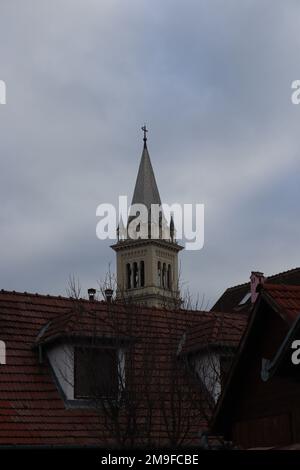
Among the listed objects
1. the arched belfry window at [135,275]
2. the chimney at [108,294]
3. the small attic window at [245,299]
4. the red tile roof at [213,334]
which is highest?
the arched belfry window at [135,275]

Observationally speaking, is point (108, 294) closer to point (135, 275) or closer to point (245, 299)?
point (245, 299)

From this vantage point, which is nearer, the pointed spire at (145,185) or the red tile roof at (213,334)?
the red tile roof at (213,334)

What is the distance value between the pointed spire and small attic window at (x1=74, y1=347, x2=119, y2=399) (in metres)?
118

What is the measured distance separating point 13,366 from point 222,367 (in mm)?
4966

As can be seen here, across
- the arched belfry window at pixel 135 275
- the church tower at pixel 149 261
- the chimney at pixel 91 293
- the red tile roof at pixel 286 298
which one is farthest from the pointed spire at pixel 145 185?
the red tile roof at pixel 286 298

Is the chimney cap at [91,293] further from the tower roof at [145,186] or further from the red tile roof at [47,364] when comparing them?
the tower roof at [145,186]

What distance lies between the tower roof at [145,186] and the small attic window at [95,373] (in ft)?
386

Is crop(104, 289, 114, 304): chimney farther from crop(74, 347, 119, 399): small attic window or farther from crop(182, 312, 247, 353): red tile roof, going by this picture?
crop(74, 347, 119, 399): small attic window

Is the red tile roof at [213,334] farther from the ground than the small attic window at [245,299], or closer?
closer

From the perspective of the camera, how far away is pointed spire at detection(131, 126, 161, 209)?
14138cm

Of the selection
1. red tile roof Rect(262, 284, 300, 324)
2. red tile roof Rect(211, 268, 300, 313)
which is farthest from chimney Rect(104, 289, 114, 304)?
red tile roof Rect(211, 268, 300, 313)

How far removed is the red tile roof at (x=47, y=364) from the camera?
20078mm

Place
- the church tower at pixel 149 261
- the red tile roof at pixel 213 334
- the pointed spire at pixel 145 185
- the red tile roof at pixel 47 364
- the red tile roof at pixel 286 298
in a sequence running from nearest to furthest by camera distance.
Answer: the red tile roof at pixel 286 298 → the red tile roof at pixel 47 364 → the red tile roof at pixel 213 334 → the pointed spire at pixel 145 185 → the church tower at pixel 149 261
